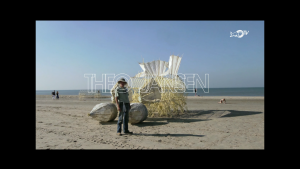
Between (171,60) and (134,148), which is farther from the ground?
(171,60)

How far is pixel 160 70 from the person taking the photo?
942 cm

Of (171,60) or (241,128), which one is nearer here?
(241,128)

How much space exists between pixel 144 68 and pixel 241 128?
529cm

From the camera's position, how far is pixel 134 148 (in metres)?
3.85

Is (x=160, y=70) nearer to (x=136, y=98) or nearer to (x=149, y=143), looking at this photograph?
(x=136, y=98)

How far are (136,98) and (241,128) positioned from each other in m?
4.84
